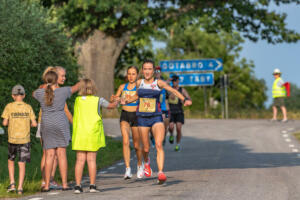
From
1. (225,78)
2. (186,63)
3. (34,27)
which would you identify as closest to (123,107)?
(34,27)

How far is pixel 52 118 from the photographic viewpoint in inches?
384

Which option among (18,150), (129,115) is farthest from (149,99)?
(18,150)

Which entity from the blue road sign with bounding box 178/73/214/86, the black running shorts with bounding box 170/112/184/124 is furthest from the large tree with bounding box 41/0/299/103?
the black running shorts with bounding box 170/112/184/124

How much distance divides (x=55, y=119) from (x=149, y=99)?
63.9 inches

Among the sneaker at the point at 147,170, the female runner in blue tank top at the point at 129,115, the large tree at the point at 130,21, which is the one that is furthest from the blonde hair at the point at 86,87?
the large tree at the point at 130,21

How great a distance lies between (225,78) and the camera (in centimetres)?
3522

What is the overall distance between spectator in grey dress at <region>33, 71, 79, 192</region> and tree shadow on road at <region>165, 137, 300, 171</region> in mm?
3333

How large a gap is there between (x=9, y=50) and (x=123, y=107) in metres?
4.29

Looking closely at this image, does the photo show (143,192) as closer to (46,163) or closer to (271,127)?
(46,163)

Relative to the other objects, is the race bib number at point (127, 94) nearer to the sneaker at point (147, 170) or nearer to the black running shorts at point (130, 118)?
the black running shorts at point (130, 118)

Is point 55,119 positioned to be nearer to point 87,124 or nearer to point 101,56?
point 87,124

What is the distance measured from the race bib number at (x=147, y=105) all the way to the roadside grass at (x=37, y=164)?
1916 mm

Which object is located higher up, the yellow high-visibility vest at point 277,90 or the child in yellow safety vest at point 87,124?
the yellow high-visibility vest at point 277,90

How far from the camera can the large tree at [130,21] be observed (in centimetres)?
2658
